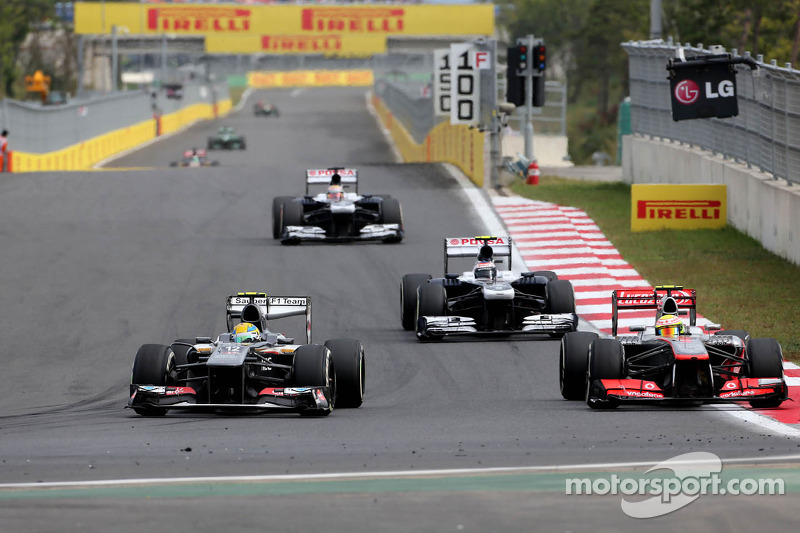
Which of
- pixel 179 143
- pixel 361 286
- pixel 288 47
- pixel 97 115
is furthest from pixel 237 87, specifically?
pixel 361 286

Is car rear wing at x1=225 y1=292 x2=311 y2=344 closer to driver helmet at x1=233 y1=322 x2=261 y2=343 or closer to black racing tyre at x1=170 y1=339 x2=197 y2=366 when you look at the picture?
black racing tyre at x1=170 y1=339 x2=197 y2=366

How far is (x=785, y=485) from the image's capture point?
9.09 m

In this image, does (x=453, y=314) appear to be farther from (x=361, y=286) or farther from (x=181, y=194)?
(x=181, y=194)

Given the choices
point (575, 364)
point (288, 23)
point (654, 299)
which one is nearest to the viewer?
point (575, 364)

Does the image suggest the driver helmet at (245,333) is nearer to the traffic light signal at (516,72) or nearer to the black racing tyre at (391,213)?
the black racing tyre at (391,213)

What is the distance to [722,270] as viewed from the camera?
22.9m

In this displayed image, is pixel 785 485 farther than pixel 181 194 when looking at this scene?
No

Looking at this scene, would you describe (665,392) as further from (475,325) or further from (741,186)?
(741,186)

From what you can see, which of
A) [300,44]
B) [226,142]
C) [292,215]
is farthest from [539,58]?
[300,44]

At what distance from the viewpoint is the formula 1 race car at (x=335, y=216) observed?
25562mm

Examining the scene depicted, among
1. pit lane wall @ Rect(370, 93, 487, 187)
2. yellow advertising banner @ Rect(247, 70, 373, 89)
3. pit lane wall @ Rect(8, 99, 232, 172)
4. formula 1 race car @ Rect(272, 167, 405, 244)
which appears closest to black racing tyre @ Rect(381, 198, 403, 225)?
formula 1 race car @ Rect(272, 167, 405, 244)

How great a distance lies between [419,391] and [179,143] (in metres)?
55.3

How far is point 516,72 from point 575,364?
21.5 m

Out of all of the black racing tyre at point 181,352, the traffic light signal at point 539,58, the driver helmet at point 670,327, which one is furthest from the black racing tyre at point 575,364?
the traffic light signal at point 539,58
